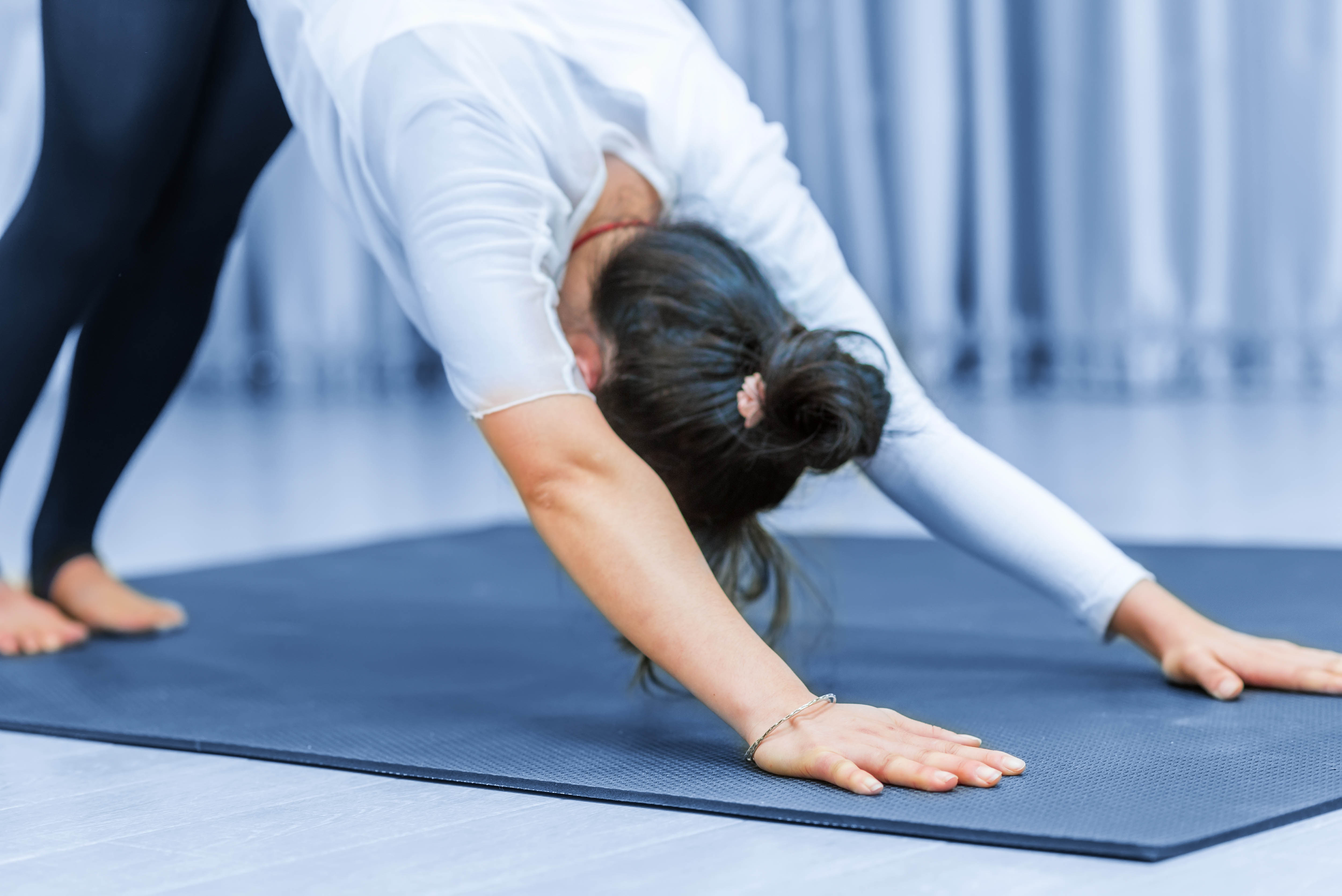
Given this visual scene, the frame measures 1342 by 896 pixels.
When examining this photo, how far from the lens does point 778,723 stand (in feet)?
3.55

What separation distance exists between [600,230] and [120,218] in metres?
0.57

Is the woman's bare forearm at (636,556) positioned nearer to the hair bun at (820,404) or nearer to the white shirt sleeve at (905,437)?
the hair bun at (820,404)

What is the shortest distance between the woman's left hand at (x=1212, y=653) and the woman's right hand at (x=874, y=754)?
29 cm

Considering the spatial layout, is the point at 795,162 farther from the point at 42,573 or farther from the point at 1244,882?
the point at 1244,882

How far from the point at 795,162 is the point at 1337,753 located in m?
4.11

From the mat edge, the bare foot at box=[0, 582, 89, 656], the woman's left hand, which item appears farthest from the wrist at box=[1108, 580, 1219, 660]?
the bare foot at box=[0, 582, 89, 656]

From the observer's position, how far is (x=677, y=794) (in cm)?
104

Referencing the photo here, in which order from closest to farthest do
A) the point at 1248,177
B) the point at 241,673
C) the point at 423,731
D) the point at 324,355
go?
the point at 423,731 → the point at 241,673 → the point at 1248,177 → the point at 324,355

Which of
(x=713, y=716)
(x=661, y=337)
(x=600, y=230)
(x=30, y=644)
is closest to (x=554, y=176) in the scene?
(x=600, y=230)

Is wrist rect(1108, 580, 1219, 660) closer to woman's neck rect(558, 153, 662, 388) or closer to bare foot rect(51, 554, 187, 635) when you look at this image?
woman's neck rect(558, 153, 662, 388)

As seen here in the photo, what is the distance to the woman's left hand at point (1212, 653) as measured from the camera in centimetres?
128

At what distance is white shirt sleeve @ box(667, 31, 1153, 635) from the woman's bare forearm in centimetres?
27

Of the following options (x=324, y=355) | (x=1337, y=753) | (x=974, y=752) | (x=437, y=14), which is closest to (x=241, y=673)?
(x=437, y=14)

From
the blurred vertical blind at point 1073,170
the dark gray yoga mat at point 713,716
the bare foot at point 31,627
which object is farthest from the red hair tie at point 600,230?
the blurred vertical blind at point 1073,170
